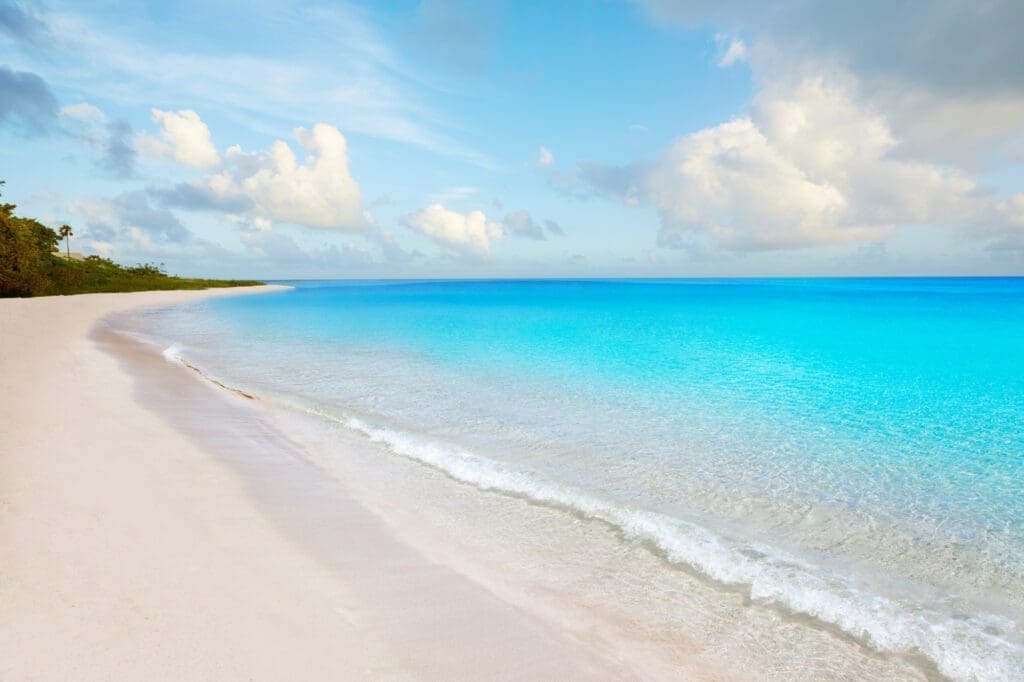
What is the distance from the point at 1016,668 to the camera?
18.0ft

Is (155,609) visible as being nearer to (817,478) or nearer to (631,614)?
(631,614)

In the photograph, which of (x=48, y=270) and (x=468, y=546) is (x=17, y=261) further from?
(x=468, y=546)

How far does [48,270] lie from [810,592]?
105513 millimetres

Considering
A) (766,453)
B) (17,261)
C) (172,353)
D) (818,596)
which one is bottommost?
(818,596)

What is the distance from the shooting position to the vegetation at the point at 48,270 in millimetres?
60812

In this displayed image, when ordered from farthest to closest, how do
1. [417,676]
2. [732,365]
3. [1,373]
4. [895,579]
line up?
[732,365] < [1,373] < [895,579] < [417,676]

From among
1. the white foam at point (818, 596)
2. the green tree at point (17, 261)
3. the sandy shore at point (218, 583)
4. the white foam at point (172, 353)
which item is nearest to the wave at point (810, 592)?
the white foam at point (818, 596)

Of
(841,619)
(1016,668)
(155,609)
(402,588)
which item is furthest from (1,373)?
(1016,668)

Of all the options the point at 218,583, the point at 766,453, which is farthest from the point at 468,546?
the point at 766,453

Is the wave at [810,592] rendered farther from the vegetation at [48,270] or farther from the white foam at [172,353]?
the vegetation at [48,270]

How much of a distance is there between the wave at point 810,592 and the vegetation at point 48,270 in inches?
2997

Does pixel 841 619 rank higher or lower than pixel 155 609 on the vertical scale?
lower

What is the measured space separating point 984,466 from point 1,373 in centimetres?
2710

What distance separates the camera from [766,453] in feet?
39.9
